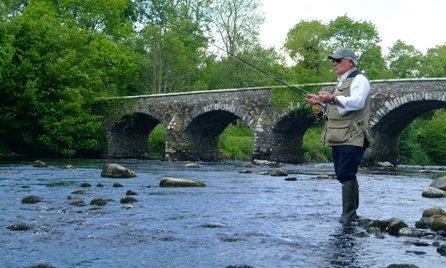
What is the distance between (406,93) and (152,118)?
56.1 feet

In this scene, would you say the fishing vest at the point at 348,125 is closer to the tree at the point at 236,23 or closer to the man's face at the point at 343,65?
the man's face at the point at 343,65

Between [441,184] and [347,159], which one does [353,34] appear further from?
[347,159]

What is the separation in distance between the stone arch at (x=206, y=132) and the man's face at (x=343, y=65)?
23795 millimetres

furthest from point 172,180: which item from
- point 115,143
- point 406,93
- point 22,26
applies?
point 115,143

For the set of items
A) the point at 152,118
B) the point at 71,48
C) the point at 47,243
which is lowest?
the point at 47,243

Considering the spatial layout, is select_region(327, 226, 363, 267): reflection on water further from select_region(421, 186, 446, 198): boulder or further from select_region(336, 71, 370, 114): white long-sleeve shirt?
select_region(421, 186, 446, 198): boulder

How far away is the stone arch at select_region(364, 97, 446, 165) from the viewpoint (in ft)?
78.6

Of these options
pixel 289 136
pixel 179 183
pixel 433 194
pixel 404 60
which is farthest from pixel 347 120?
pixel 404 60

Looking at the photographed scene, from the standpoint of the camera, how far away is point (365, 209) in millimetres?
8172

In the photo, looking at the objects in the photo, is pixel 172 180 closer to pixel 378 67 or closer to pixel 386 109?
pixel 386 109

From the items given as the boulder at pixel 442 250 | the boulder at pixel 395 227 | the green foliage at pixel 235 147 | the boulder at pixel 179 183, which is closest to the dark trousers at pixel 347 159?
the boulder at pixel 395 227

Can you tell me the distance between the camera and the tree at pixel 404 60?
58.9 meters

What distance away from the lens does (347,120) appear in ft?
20.9

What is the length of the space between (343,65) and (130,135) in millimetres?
29937
